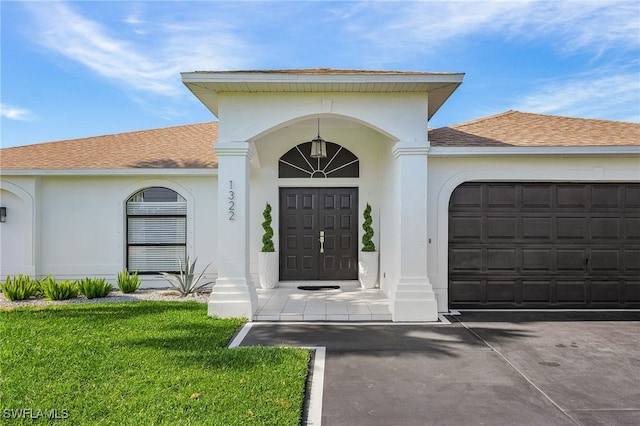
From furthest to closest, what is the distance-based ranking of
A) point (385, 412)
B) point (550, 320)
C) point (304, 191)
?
point (304, 191), point (550, 320), point (385, 412)

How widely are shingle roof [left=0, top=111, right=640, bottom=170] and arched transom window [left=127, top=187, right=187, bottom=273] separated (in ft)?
2.65

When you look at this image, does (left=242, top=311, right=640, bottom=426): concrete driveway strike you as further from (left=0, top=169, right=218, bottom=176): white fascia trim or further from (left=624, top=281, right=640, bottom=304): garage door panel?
(left=0, top=169, right=218, bottom=176): white fascia trim

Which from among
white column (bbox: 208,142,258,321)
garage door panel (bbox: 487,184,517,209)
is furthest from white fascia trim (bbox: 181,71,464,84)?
garage door panel (bbox: 487,184,517,209)

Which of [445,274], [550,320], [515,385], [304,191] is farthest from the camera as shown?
[304,191]

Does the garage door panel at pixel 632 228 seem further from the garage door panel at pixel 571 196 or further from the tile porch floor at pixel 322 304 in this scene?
the tile porch floor at pixel 322 304

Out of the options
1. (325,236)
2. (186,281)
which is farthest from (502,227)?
(186,281)

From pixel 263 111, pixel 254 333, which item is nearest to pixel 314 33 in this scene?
pixel 263 111

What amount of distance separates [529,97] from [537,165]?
26.3 ft

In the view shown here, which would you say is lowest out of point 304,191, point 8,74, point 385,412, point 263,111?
point 385,412

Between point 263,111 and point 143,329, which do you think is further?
point 263,111

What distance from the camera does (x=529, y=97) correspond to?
44.4 ft

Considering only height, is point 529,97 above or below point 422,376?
above

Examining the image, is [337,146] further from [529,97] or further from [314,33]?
[529,97]

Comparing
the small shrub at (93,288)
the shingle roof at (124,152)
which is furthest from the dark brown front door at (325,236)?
the small shrub at (93,288)
